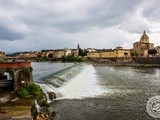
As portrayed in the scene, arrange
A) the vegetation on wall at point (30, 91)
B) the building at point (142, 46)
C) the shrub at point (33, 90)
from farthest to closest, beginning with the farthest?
1. the building at point (142, 46)
2. the shrub at point (33, 90)
3. the vegetation on wall at point (30, 91)

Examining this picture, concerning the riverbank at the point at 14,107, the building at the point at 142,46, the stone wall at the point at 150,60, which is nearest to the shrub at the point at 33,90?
the riverbank at the point at 14,107

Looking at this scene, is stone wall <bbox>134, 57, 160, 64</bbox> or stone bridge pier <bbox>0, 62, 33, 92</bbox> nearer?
stone bridge pier <bbox>0, 62, 33, 92</bbox>

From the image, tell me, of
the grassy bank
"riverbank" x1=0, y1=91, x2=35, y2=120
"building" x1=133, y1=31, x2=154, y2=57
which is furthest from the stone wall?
the grassy bank

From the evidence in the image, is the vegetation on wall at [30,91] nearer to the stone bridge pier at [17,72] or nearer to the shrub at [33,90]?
the shrub at [33,90]

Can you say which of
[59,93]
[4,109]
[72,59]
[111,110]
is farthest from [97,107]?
[72,59]

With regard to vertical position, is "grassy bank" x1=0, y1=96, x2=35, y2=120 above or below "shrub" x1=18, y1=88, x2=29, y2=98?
below

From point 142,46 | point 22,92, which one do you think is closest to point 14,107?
point 22,92

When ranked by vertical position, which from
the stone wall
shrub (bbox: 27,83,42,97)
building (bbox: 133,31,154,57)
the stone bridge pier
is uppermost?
building (bbox: 133,31,154,57)

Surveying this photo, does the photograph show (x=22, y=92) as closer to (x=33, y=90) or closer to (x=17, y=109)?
(x=33, y=90)

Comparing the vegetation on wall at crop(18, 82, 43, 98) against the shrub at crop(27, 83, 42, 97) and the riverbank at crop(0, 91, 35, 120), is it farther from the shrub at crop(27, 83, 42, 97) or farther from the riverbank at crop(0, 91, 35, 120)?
the riverbank at crop(0, 91, 35, 120)

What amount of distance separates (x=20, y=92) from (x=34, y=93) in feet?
4.91

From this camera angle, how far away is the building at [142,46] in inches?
7210

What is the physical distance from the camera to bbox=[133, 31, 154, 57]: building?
601ft

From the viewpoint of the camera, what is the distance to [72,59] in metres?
181
